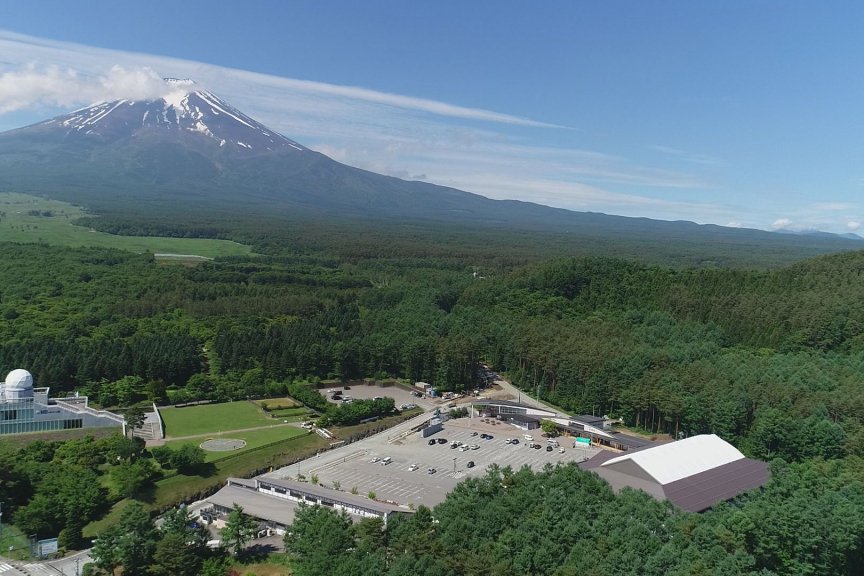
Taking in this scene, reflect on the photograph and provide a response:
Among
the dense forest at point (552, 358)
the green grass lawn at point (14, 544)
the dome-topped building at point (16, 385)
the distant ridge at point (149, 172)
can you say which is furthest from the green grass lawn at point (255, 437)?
the distant ridge at point (149, 172)

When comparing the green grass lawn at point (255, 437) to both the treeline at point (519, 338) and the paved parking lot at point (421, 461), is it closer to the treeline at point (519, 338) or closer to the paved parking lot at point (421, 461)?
the paved parking lot at point (421, 461)

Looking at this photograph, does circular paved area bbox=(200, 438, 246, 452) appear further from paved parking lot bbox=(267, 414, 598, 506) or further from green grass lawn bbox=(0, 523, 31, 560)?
green grass lawn bbox=(0, 523, 31, 560)

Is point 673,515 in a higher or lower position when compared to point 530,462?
higher

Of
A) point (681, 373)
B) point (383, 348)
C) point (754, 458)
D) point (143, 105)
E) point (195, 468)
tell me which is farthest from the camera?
point (143, 105)

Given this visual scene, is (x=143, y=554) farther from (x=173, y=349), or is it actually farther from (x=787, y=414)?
(x=787, y=414)

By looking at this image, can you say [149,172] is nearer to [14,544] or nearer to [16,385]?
[16,385]

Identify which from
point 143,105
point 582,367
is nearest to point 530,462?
point 582,367
